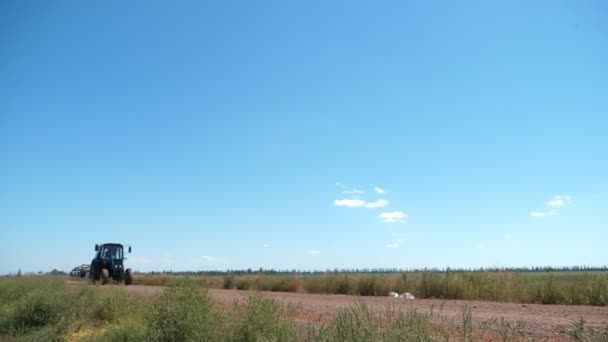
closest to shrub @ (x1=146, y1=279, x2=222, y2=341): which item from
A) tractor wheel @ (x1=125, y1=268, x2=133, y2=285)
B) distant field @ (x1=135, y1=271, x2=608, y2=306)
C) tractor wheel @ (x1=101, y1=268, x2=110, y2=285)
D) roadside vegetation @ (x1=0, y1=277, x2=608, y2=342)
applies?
roadside vegetation @ (x1=0, y1=277, x2=608, y2=342)

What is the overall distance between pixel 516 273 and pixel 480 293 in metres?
2.51

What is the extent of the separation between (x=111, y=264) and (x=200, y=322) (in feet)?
98.5

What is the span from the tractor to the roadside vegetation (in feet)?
54.5

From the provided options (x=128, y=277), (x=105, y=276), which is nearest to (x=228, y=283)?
(x=128, y=277)

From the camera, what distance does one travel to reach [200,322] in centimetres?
994

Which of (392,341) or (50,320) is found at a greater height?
(392,341)

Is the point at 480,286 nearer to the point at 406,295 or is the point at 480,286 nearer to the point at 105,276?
the point at 406,295

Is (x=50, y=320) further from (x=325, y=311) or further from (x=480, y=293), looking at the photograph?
→ (x=480, y=293)

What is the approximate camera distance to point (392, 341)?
19.6 feet

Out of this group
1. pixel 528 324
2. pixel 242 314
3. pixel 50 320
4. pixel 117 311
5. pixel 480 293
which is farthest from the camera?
pixel 480 293

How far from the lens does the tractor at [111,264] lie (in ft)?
121

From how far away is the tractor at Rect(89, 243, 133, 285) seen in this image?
3694 cm

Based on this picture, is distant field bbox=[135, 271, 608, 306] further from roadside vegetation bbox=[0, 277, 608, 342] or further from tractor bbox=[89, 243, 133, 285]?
tractor bbox=[89, 243, 133, 285]

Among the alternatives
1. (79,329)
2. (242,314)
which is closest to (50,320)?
(79,329)
